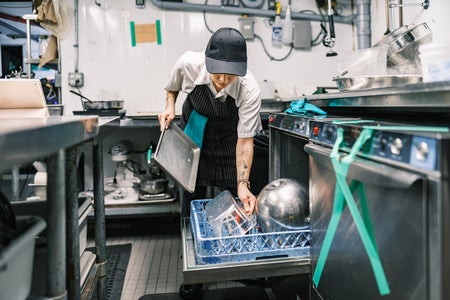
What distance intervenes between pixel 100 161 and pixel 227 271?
0.65 meters

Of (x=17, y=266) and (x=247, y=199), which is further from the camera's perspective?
(x=247, y=199)

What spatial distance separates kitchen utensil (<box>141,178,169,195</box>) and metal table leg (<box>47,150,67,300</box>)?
2053 mm

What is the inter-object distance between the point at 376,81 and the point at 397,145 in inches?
31.8

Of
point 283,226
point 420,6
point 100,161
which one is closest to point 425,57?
point 283,226

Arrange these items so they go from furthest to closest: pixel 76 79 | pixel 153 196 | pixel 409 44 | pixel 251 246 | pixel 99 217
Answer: pixel 76 79 → pixel 153 196 → pixel 409 44 → pixel 99 217 → pixel 251 246

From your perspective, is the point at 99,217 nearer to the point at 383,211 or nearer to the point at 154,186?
the point at 383,211

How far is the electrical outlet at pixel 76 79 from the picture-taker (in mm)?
3271

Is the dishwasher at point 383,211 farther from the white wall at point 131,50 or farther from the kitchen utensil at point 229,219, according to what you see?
the white wall at point 131,50

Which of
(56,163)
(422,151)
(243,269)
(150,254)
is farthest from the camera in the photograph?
(150,254)

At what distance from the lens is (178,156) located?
6.00 ft

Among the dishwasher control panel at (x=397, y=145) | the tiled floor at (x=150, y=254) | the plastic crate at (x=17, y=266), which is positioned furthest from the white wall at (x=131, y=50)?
the plastic crate at (x=17, y=266)

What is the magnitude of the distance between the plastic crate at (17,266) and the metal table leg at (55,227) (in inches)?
1.2

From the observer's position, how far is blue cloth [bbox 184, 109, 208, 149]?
2061mm

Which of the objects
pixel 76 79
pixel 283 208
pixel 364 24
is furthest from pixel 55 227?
pixel 364 24
